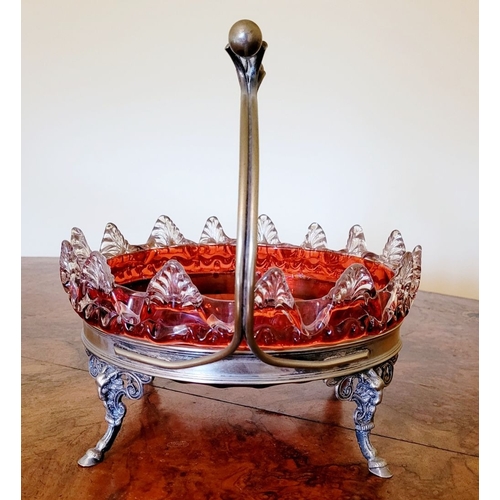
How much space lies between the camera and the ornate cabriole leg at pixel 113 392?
640 mm

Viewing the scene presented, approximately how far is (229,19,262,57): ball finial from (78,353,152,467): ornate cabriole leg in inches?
13.0

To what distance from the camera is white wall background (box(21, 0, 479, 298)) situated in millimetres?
1931

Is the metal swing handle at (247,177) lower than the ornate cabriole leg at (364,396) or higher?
higher

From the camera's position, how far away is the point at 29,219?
2209 millimetres

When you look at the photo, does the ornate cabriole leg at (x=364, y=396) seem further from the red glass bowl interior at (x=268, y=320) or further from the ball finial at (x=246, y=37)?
the ball finial at (x=246, y=37)

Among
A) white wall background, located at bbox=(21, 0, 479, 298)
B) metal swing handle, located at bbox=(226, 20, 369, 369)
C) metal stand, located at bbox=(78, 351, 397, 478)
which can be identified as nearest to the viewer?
metal swing handle, located at bbox=(226, 20, 369, 369)

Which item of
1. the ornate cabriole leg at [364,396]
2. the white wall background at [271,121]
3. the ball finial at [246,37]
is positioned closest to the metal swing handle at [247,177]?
the ball finial at [246,37]

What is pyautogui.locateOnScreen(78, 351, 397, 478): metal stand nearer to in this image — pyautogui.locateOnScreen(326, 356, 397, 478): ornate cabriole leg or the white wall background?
pyautogui.locateOnScreen(326, 356, 397, 478): ornate cabriole leg

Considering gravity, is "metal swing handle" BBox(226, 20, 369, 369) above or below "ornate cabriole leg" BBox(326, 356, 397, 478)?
above

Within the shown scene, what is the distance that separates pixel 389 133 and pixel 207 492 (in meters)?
1.60

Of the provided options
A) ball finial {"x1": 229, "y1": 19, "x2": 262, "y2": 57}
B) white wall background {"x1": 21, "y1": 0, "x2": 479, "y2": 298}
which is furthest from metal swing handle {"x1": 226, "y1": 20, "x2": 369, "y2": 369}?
white wall background {"x1": 21, "y1": 0, "x2": 479, "y2": 298}

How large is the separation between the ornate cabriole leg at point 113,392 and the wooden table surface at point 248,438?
0.06 feet

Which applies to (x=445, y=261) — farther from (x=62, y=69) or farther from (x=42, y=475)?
(x=42, y=475)

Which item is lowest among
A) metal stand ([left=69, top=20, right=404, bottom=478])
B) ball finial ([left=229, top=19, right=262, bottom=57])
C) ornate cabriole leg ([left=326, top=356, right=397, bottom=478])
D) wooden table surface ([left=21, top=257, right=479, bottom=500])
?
wooden table surface ([left=21, top=257, right=479, bottom=500])
